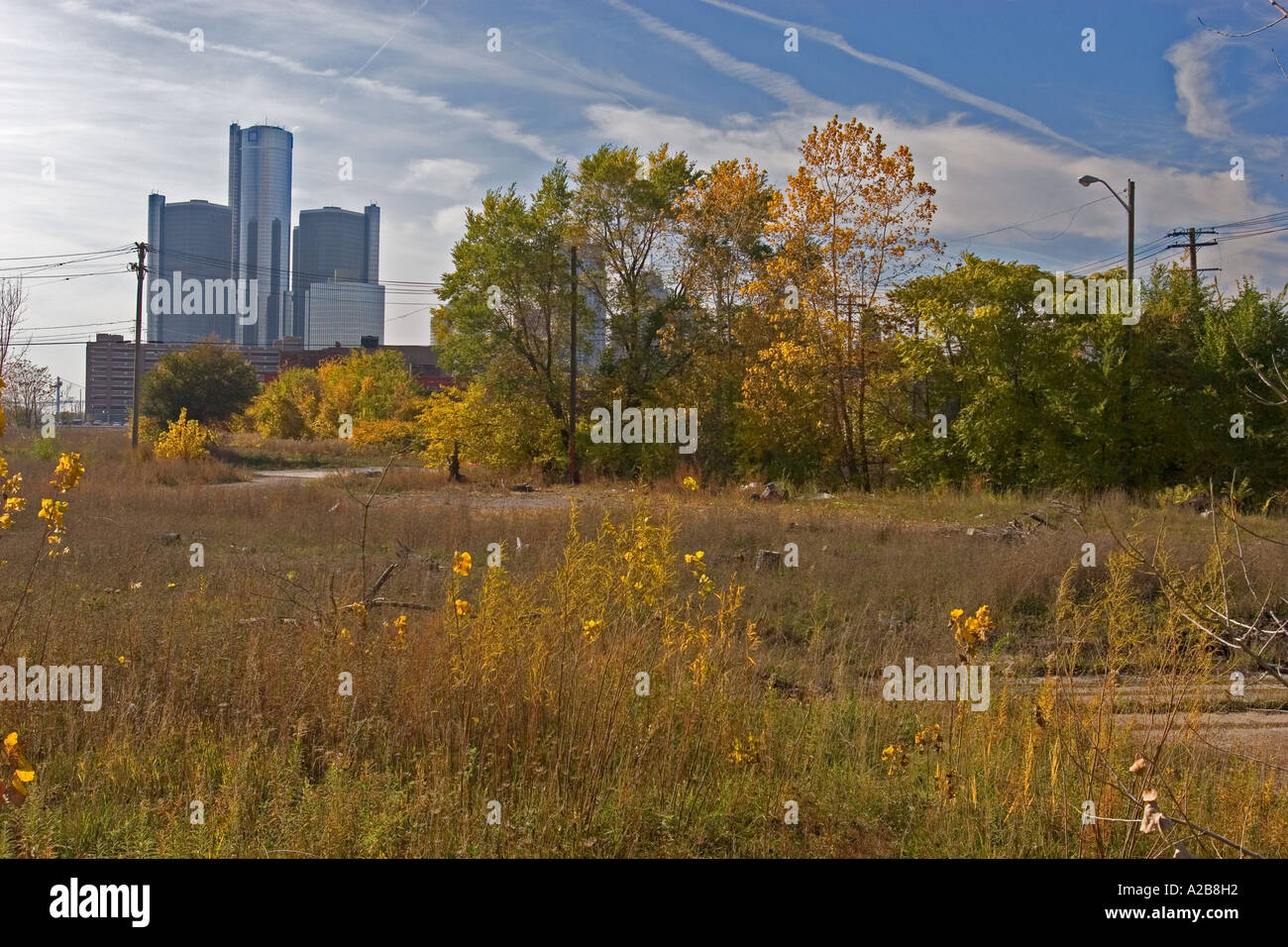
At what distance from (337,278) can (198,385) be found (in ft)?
149

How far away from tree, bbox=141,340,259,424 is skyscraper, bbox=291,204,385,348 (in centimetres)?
3848

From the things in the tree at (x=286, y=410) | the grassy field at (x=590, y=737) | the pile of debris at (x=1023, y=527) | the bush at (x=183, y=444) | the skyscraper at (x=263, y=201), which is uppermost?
the skyscraper at (x=263, y=201)

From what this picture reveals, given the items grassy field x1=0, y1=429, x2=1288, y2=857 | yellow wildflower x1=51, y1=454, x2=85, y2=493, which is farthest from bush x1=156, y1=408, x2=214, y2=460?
yellow wildflower x1=51, y1=454, x2=85, y2=493

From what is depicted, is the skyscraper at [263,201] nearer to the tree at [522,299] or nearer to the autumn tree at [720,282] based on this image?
the tree at [522,299]

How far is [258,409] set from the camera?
67.0m

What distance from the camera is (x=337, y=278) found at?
98688 millimetres

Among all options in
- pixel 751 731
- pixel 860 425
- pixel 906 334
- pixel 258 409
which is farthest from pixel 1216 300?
pixel 258 409

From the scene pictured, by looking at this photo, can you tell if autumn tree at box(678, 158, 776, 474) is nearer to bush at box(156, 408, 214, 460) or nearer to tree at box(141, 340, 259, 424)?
bush at box(156, 408, 214, 460)

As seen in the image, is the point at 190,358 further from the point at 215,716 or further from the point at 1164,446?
the point at 215,716

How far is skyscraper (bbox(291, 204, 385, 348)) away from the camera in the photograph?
102m

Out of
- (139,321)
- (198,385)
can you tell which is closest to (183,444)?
(139,321)

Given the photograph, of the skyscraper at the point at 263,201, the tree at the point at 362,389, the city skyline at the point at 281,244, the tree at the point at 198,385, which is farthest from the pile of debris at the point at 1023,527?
the skyscraper at the point at 263,201

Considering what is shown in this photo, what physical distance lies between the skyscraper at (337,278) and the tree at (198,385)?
3848cm

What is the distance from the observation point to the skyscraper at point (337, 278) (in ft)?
335
